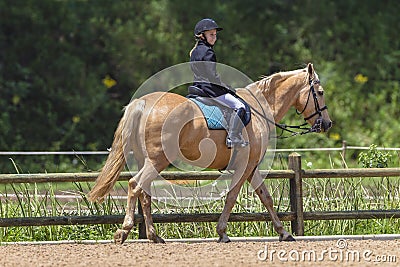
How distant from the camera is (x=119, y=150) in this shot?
29.0ft

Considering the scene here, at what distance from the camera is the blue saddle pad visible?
8906mm

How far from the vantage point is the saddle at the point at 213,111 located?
891cm

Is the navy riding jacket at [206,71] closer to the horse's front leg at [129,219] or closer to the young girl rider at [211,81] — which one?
the young girl rider at [211,81]

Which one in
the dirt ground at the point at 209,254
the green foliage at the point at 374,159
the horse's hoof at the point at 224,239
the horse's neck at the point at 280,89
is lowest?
the horse's hoof at the point at 224,239

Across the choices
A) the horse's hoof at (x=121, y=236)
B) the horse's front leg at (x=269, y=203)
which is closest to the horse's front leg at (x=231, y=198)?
the horse's front leg at (x=269, y=203)

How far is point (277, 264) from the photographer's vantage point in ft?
23.4

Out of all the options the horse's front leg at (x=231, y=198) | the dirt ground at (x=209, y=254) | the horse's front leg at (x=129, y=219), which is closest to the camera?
the dirt ground at (x=209, y=254)

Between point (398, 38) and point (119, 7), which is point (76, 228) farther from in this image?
point (398, 38)

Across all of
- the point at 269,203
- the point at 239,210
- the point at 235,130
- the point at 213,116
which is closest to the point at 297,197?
the point at 269,203

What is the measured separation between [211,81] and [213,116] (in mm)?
385

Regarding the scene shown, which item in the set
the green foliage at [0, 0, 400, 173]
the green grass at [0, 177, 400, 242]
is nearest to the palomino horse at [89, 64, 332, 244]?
the green grass at [0, 177, 400, 242]

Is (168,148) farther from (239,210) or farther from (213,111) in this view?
(239,210)

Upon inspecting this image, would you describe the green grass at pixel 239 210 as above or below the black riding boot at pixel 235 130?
below

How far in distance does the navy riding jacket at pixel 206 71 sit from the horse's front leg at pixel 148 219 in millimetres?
1343
